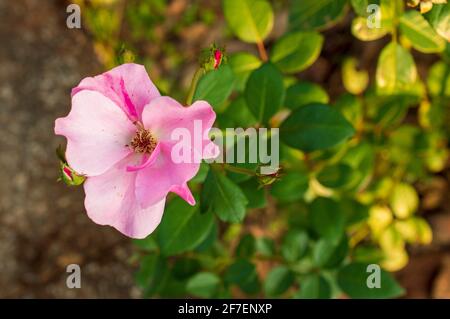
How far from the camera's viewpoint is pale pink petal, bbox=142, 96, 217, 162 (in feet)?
2.40

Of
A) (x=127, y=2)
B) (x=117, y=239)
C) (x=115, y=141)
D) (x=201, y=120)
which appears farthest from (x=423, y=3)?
(x=127, y=2)

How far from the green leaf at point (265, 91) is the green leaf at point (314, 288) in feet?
1.49

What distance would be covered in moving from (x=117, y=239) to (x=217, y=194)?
1270 millimetres

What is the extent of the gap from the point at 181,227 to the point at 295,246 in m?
0.46

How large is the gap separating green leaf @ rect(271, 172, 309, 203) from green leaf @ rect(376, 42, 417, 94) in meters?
0.30

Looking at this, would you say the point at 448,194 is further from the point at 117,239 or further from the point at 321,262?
the point at 117,239

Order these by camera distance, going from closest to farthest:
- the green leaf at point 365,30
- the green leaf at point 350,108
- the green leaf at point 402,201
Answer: the green leaf at point 365,30 < the green leaf at point 350,108 < the green leaf at point 402,201

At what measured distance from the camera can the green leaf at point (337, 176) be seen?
1.29m

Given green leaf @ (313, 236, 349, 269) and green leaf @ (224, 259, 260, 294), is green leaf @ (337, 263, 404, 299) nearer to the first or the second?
green leaf @ (313, 236, 349, 269)

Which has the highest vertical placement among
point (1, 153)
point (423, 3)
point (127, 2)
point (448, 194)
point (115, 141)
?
point (127, 2)

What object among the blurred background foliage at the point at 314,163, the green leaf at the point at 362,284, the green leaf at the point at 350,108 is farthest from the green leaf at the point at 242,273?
the green leaf at the point at 350,108

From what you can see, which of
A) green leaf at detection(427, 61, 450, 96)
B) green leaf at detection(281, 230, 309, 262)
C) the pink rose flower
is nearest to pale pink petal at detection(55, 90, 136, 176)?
the pink rose flower

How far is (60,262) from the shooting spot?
81.4 inches

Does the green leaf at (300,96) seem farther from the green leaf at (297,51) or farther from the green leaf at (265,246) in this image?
the green leaf at (265,246)
